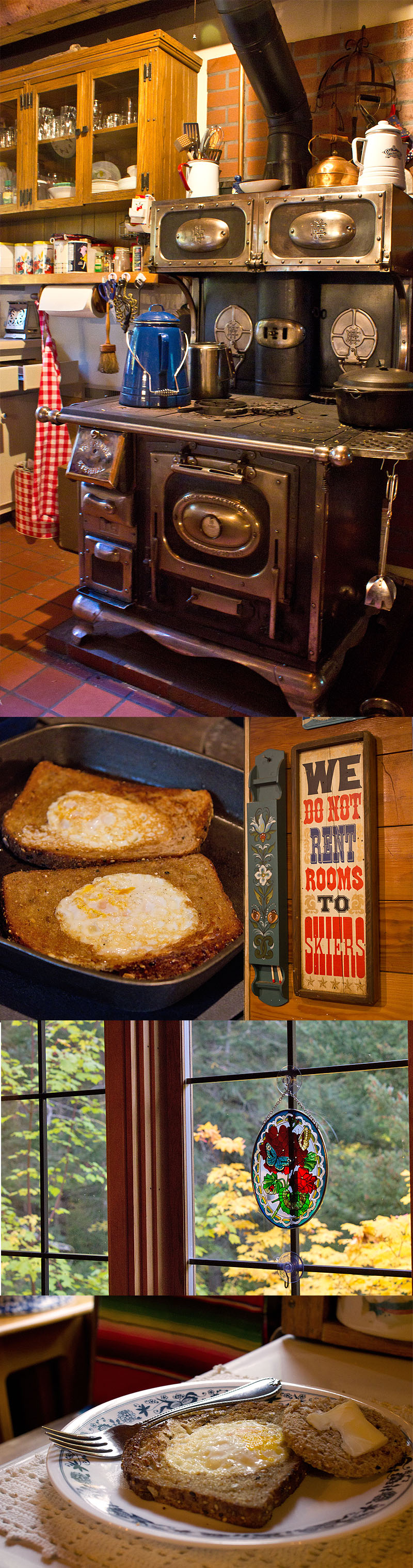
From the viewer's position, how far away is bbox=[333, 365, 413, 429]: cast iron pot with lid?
4.50 ft

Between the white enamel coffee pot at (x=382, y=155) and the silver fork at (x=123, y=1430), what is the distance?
1827 mm

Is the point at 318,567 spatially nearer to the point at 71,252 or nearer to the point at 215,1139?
the point at 71,252

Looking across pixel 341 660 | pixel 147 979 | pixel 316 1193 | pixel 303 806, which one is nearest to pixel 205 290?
pixel 341 660

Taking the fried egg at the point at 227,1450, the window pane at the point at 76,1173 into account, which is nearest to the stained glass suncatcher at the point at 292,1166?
the fried egg at the point at 227,1450

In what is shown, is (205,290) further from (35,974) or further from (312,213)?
(35,974)

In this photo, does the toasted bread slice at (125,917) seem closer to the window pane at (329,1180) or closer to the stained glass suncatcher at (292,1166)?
the stained glass suncatcher at (292,1166)

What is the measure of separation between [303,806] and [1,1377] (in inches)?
46.4

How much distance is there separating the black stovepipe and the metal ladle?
0.45 metres

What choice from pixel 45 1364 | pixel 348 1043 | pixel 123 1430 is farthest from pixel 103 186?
pixel 45 1364

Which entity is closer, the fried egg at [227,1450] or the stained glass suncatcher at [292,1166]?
the fried egg at [227,1450]

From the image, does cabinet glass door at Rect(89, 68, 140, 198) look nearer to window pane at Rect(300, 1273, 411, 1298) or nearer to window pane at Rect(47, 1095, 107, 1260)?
window pane at Rect(47, 1095, 107, 1260)

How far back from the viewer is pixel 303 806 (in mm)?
1666

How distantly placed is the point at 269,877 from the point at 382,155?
105 centimetres

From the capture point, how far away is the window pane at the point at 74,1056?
2.29m
